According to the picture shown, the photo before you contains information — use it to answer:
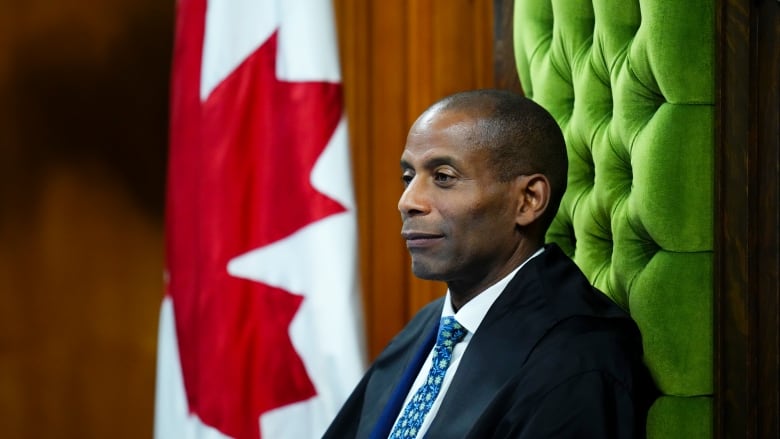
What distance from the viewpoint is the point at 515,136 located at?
1607mm

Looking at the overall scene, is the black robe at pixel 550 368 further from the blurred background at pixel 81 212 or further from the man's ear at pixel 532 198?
the blurred background at pixel 81 212

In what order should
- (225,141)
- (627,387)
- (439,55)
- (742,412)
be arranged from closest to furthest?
(627,387), (742,412), (225,141), (439,55)

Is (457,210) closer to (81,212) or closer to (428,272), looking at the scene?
(428,272)

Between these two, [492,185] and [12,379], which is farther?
[12,379]

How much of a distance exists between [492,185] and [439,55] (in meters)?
1.14

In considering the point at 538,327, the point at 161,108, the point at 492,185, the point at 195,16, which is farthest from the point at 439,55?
the point at 538,327

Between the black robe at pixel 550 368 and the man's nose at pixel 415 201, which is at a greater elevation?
the man's nose at pixel 415 201

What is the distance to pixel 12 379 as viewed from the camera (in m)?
2.91

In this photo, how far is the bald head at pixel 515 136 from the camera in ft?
5.26

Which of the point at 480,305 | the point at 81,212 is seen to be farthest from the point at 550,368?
the point at 81,212

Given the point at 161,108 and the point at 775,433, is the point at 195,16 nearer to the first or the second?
the point at 161,108

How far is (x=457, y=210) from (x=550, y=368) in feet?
1.08

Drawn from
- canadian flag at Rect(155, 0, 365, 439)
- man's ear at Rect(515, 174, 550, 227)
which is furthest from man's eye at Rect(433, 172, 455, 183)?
canadian flag at Rect(155, 0, 365, 439)

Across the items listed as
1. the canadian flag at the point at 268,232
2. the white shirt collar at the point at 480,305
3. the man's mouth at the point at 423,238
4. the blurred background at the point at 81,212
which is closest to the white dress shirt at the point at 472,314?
the white shirt collar at the point at 480,305
